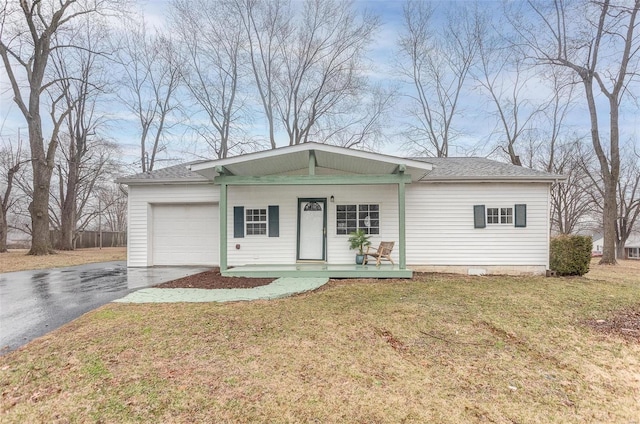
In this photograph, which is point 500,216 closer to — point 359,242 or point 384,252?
point 384,252

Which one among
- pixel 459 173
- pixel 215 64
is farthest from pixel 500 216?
pixel 215 64

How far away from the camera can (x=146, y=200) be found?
32.4ft

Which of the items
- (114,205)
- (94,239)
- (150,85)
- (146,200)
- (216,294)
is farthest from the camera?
(114,205)

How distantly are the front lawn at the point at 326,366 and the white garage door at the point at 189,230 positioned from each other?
512 centimetres

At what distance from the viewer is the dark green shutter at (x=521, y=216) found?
28.9ft

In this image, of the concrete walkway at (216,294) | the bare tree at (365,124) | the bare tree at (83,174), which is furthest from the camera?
the bare tree at (83,174)

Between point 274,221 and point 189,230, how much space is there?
9.26 feet

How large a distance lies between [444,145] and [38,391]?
2092cm

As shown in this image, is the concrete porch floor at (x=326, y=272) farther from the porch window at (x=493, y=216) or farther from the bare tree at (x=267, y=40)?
the bare tree at (x=267, y=40)

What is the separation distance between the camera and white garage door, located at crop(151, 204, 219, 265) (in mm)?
10078

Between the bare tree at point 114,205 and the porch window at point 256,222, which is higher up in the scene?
the bare tree at point 114,205

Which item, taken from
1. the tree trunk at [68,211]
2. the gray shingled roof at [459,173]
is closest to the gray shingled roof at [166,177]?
the gray shingled roof at [459,173]

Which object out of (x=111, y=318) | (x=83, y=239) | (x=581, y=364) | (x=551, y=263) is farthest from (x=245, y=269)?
(x=83, y=239)

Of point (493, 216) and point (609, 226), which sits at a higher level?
point (493, 216)
